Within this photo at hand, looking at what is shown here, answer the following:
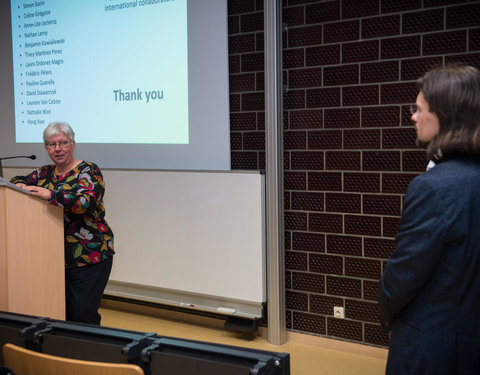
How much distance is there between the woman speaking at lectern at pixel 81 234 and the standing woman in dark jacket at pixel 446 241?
1.56m

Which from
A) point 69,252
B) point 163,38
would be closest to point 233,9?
point 163,38

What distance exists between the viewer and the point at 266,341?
3773 mm

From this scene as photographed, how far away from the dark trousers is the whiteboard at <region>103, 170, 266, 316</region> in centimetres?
115

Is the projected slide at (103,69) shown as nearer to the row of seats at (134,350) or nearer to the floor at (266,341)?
the floor at (266,341)

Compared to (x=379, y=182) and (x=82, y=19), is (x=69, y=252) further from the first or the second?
(x=82, y=19)

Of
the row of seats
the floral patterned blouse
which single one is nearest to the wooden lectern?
the floral patterned blouse

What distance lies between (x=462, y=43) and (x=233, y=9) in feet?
4.85

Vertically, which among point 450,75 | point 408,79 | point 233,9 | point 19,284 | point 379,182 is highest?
point 233,9

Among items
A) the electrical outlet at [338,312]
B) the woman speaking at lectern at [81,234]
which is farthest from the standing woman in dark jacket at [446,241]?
the electrical outlet at [338,312]

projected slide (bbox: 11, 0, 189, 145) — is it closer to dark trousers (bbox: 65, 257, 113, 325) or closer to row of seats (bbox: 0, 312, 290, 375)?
dark trousers (bbox: 65, 257, 113, 325)

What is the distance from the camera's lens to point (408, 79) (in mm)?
3219

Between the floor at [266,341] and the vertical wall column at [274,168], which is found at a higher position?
the vertical wall column at [274,168]

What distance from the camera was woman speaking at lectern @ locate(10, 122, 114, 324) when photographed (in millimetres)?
2705

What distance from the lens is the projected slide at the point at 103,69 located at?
3.95m
